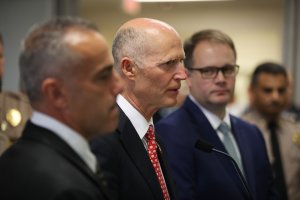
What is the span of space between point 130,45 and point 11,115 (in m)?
0.87

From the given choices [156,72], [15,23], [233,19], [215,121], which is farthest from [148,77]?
[233,19]

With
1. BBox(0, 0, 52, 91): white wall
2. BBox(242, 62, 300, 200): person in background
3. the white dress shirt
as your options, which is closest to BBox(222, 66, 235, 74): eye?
the white dress shirt

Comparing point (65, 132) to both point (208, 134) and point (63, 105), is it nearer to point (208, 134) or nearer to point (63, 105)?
point (63, 105)

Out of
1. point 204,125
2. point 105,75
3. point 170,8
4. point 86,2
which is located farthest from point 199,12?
point 105,75

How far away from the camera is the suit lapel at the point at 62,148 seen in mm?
950

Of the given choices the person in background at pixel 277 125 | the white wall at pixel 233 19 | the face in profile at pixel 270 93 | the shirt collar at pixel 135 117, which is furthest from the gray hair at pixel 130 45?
the white wall at pixel 233 19

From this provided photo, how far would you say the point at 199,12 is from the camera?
605cm

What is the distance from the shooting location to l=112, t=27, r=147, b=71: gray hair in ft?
4.90

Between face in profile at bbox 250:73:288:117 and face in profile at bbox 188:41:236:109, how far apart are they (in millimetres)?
862

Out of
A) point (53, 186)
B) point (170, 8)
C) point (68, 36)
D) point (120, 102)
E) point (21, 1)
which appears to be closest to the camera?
point (53, 186)

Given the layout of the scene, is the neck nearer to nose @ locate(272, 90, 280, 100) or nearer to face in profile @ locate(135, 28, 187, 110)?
face in profile @ locate(135, 28, 187, 110)

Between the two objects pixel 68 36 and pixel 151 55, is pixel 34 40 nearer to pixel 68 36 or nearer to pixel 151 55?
pixel 68 36

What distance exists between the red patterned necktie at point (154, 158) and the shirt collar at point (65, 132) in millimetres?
434

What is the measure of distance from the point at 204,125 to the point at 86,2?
433 cm
